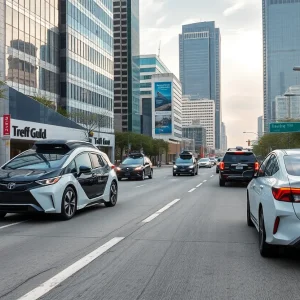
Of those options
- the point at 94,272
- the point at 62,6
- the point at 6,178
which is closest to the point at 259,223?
the point at 94,272

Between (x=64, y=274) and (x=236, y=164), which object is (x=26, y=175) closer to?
(x=64, y=274)

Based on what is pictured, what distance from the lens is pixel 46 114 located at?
4288cm

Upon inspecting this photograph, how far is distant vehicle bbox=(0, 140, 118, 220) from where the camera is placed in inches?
344

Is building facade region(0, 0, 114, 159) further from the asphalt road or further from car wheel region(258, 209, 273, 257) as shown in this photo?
car wheel region(258, 209, 273, 257)

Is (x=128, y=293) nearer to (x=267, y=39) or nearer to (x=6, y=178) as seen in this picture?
(x=6, y=178)

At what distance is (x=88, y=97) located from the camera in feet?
244

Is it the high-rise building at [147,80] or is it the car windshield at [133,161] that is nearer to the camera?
the car windshield at [133,161]

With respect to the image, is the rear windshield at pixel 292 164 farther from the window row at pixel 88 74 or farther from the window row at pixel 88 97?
the window row at pixel 88 74

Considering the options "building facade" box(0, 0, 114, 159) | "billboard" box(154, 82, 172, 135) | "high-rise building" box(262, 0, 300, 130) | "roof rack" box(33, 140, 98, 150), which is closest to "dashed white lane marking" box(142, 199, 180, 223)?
"roof rack" box(33, 140, 98, 150)

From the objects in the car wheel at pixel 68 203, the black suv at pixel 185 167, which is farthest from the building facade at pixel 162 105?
the car wheel at pixel 68 203

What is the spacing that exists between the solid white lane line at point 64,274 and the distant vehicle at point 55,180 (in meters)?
2.51

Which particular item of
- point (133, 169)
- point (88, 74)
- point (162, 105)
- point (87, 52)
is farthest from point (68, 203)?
point (162, 105)

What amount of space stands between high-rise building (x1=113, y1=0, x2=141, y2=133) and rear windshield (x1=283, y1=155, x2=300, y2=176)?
122 metres

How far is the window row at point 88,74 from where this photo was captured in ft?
220
